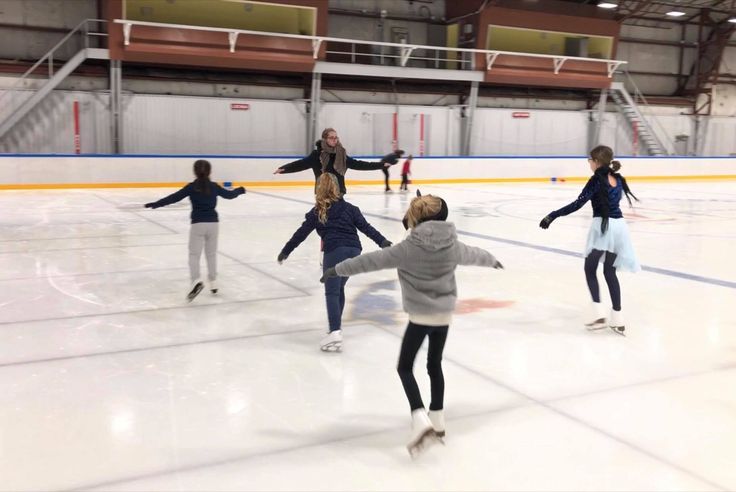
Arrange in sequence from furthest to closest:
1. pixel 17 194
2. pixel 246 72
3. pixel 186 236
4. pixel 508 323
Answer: pixel 246 72 → pixel 17 194 → pixel 186 236 → pixel 508 323

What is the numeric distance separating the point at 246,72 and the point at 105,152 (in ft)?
18.7

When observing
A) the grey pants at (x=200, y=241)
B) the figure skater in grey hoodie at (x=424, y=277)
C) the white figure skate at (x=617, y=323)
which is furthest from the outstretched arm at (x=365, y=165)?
the figure skater in grey hoodie at (x=424, y=277)

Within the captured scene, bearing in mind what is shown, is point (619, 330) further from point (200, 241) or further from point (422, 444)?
point (200, 241)

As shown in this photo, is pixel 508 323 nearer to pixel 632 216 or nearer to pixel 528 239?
pixel 528 239

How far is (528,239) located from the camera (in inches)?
448

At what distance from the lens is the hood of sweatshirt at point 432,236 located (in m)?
3.46

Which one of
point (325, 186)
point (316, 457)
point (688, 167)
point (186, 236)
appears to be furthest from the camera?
point (688, 167)

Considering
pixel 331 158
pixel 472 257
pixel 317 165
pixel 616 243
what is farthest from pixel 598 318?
pixel 317 165

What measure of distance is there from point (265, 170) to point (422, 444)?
19.5 meters

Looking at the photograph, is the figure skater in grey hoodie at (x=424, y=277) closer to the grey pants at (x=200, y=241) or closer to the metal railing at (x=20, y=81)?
the grey pants at (x=200, y=241)

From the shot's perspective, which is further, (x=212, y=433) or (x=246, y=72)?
(x=246, y=72)

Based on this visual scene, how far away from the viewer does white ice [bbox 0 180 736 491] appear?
331 centimetres

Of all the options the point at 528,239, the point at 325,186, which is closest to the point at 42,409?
the point at 325,186

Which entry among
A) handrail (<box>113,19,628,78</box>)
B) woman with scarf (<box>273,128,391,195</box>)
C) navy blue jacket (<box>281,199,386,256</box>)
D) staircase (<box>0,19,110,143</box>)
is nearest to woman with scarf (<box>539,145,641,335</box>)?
navy blue jacket (<box>281,199,386,256</box>)
